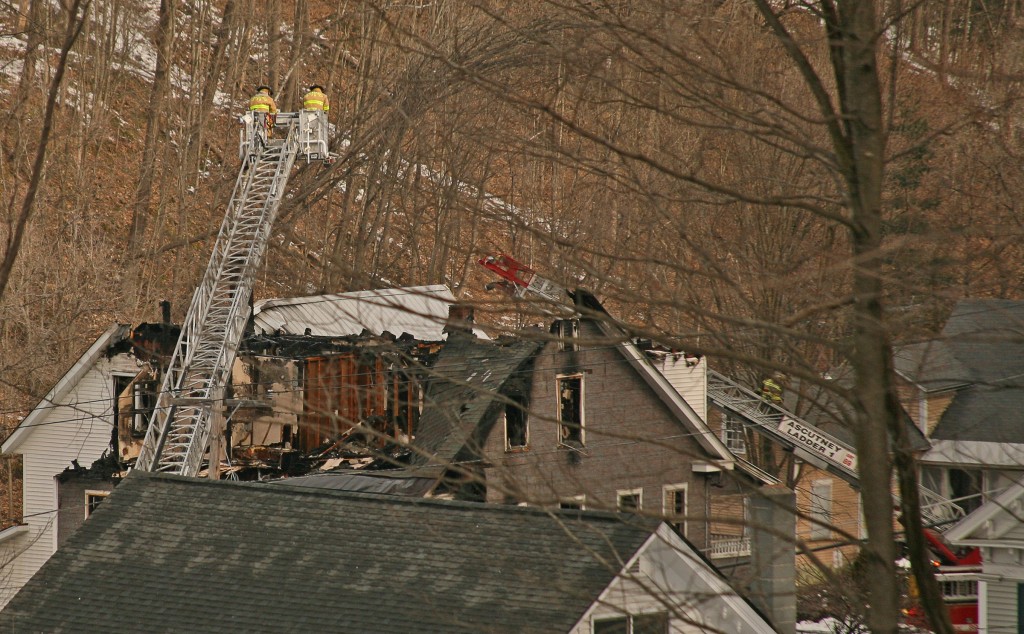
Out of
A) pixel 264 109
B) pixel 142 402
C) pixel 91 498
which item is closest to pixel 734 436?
pixel 264 109

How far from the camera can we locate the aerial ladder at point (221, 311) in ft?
67.5

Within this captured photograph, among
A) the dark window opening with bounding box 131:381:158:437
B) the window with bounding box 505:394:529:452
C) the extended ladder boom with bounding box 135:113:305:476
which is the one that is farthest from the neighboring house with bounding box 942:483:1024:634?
the dark window opening with bounding box 131:381:158:437

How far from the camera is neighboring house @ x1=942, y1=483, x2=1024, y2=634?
52.3 feet

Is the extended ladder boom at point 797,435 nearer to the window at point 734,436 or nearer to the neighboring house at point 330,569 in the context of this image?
the window at point 734,436

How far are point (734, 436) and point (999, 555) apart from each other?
12817 mm

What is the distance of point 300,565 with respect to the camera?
1273 cm

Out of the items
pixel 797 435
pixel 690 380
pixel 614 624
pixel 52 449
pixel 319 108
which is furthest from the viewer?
pixel 319 108

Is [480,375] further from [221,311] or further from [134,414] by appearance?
[134,414]

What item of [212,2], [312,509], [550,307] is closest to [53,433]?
[312,509]

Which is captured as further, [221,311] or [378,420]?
[221,311]

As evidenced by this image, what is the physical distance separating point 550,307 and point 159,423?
1711 centimetres

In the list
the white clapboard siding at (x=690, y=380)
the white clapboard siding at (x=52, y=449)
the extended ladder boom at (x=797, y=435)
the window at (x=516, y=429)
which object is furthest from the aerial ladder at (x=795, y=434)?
the white clapboard siding at (x=52, y=449)

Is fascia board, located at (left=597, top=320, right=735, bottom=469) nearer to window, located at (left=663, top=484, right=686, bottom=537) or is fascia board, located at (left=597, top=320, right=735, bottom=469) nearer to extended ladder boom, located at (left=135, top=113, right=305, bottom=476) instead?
window, located at (left=663, top=484, right=686, bottom=537)

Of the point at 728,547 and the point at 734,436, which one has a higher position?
the point at 734,436
